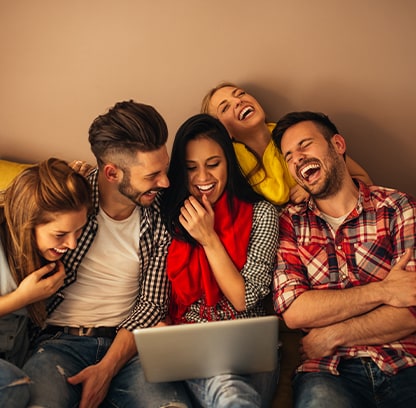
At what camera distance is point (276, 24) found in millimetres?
1860

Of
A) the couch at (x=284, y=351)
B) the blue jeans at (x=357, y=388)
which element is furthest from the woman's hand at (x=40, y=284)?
the blue jeans at (x=357, y=388)

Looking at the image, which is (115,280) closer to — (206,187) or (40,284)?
(40,284)

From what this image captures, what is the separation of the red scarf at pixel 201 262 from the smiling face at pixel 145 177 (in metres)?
0.21

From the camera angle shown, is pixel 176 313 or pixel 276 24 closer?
pixel 176 313

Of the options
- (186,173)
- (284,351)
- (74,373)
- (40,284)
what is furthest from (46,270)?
(284,351)

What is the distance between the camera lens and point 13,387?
4.03 ft

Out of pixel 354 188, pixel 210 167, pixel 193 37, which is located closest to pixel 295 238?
pixel 354 188

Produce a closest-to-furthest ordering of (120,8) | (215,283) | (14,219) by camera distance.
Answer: (14,219) < (215,283) < (120,8)

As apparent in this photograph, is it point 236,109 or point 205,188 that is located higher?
point 236,109

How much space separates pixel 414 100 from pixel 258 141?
700mm

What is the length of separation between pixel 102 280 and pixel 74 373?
12.3 inches

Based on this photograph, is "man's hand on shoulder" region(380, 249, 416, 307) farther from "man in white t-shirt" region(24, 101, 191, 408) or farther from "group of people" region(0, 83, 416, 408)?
"man in white t-shirt" region(24, 101, 191, 408)

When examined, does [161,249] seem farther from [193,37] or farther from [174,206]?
[193,37]

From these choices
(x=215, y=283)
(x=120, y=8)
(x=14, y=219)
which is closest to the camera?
(x=14, y=219)
